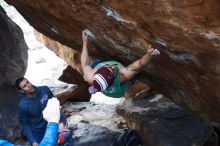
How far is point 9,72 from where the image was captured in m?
8.81

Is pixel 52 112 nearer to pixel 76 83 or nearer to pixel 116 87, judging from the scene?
pixel 116 87

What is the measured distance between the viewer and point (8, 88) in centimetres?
876

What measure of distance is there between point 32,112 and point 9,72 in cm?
344

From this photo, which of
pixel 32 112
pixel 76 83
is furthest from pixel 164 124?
pixel 76 83

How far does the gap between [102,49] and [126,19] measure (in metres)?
1.79

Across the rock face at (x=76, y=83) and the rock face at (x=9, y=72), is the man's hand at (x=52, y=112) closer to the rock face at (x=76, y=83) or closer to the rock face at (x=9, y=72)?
the rock face at (x=9, y=72)

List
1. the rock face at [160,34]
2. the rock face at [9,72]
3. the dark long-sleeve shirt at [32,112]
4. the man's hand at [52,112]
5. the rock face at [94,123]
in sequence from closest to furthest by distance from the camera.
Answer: the man's hand at [52,112]
the rock face at [160,34]
the dark long-sleeve shirt at [32,112]
the rock face at [94,123]
the rock face at [9,72]

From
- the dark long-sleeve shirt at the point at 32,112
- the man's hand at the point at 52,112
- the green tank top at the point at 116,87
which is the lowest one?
the dark long-sleeve shirt at the point at 32,112

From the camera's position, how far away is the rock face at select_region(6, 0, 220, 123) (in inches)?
161

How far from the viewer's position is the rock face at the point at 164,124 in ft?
24.0

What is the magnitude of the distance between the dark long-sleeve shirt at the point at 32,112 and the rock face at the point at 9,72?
265cm

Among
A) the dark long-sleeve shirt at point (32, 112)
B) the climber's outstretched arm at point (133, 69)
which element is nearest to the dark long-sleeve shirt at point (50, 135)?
the climber's outstretched arm at point (133, 69)

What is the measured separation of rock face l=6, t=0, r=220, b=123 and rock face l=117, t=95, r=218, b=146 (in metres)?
0.89

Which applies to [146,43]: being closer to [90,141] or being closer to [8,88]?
[90,141]
